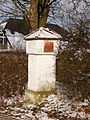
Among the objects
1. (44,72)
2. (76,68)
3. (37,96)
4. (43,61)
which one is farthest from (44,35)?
(76,68)

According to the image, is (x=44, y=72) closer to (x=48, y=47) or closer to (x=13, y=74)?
(x=48, y=47)

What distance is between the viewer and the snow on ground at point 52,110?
8117mm

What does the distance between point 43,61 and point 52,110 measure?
1460 mm

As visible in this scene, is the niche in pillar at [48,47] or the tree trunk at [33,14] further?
the tree trunk at [33,14]

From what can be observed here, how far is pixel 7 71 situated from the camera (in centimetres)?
1126

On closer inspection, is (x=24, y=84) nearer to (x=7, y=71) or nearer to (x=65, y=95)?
(x=7, y=71)

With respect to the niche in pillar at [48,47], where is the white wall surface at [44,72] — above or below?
below

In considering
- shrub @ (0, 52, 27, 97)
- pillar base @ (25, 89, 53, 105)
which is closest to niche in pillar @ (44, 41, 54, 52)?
pillar base @ (25, 89, 53, 105)

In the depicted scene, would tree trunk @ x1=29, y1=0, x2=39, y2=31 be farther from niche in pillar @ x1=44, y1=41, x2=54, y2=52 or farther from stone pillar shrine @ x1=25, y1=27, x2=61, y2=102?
niche in pillar @ x1=44, y1=41, x2=54, y2=52

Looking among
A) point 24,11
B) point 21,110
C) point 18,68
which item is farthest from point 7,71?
point 24,11

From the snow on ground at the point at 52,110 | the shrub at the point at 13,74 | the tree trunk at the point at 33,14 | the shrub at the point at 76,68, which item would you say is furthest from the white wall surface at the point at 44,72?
the tree trunk at the point at 33,14

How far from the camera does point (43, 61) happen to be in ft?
31.8

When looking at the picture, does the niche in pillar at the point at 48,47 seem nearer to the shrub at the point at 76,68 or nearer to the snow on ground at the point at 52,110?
the shrub at the point at 76,68

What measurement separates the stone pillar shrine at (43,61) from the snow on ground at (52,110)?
28 cm
